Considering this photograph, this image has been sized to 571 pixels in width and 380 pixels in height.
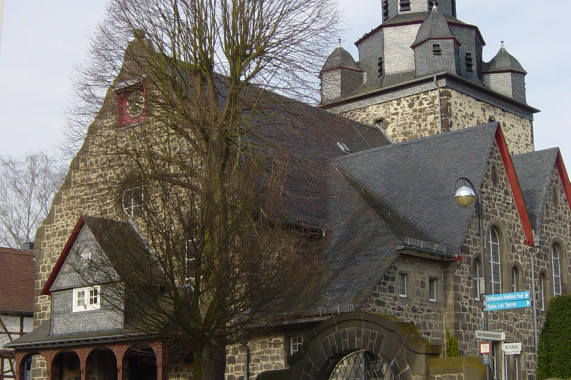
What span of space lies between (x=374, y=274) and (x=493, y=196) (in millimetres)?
5633

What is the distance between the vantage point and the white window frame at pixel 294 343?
70.6 ft

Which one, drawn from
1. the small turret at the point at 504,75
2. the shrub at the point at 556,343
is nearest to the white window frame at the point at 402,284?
the shrub at the point at 556,343

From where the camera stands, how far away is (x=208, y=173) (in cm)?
1809

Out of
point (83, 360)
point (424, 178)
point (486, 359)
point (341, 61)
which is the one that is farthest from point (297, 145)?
point (341, 61)

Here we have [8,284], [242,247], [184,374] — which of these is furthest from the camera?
[8,284]

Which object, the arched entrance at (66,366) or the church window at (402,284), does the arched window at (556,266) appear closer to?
the church window at (402,284)

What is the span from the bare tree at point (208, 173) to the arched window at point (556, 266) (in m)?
8.29

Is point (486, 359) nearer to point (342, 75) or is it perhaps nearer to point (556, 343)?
point (556, 343)

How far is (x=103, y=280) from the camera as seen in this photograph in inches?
754

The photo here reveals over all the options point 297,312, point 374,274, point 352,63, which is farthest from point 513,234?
point 352,63

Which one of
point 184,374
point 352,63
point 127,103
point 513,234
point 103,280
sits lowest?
point 184,374

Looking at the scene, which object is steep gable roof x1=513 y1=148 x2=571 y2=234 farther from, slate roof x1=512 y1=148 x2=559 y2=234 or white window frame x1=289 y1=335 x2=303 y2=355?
white window frame x1=289 y1=335 x2=303 y2=355

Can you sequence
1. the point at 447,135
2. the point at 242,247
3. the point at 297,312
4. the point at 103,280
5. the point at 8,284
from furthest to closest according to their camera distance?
1. the point at 8,284
2. the point at 447,135
3. the point at 297,312
4. the point at 103,280
5. the point at 242,247

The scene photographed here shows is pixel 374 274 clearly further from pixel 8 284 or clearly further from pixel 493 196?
pixel 8 284
